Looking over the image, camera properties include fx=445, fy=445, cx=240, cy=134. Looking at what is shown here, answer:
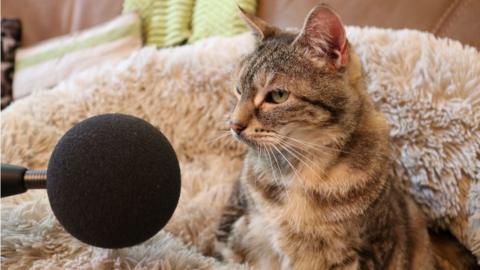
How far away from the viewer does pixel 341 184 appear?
808 mm

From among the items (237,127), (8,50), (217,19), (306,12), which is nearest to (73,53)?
(8,50)

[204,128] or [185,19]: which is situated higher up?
[185,19]

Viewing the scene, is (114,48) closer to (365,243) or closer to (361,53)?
(361,53)

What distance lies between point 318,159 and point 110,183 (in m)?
0.37

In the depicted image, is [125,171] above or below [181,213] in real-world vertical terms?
above

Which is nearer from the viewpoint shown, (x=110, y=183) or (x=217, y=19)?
(x=110, y=183)

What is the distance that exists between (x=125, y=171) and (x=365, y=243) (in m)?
0.44

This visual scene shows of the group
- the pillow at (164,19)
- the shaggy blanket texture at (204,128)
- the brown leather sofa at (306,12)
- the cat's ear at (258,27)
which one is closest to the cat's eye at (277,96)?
the cat's ear at (258,27)

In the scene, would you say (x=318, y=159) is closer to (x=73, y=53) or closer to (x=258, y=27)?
(x=258, y=27)

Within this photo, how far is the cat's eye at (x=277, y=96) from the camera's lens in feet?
2.47

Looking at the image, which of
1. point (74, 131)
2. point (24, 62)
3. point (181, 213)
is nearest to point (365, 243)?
point (181, 213)

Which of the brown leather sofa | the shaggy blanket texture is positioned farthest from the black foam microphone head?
the brown leather sofa

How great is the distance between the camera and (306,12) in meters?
1.21

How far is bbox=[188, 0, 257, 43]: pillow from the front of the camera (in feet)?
4.43
